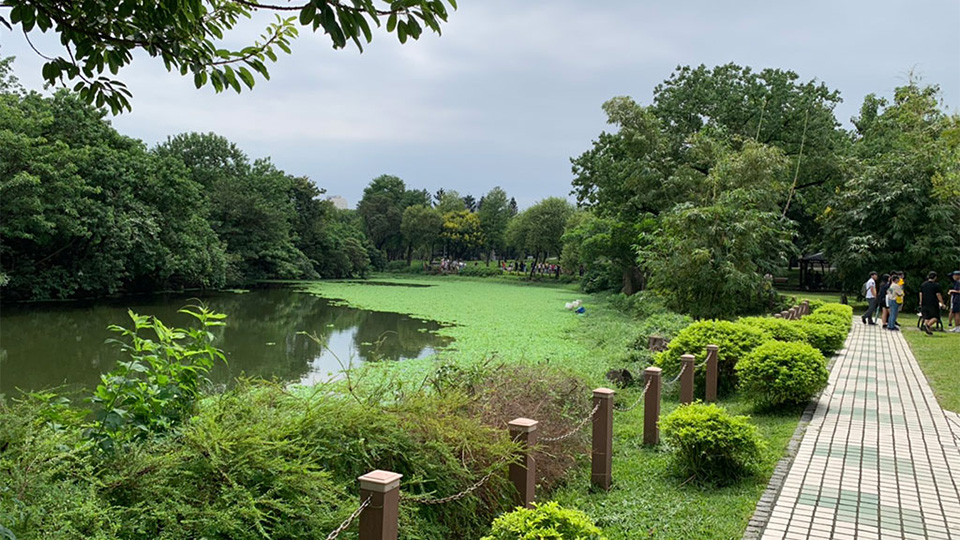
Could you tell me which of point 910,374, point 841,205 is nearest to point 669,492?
point 910,374

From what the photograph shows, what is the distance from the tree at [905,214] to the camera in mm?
19047

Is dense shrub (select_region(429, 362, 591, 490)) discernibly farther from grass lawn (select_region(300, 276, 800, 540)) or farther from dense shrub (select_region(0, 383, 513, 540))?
dense shrub (select_region(0, 383, 513, 540))

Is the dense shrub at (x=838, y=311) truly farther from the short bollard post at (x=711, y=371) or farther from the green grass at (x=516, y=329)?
the short bollard post at (x=711, y=371)

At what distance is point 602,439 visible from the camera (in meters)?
4.43

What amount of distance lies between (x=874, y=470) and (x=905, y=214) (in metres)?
18.9

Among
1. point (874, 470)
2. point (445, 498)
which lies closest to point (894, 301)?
point (874, 470)

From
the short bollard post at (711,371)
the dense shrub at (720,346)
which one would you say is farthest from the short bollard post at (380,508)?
the dense shrub at (720,346)

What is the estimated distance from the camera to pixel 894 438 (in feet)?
18.3

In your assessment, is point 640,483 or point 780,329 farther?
point 780,329

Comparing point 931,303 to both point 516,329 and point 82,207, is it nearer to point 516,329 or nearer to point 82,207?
point 516,329

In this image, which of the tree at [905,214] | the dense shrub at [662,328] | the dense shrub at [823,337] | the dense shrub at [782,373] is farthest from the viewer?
the tree at [905,214]

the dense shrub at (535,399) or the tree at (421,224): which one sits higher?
the tree at (421,224)

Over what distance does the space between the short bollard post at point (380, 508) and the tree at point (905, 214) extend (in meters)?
20.1

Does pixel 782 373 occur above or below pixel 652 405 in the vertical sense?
above
